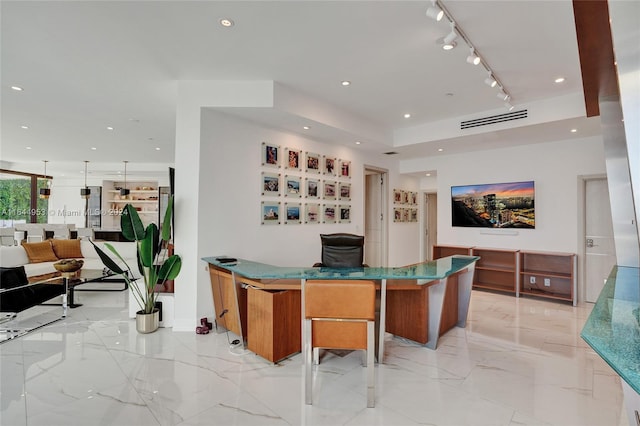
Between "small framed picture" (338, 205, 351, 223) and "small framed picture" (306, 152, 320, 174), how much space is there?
0.90 meters

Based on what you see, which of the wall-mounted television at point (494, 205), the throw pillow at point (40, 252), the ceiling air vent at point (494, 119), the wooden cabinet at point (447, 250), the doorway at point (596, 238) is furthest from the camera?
the wooden cabinet at point (447, 250)

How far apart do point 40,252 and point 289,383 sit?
250 inches

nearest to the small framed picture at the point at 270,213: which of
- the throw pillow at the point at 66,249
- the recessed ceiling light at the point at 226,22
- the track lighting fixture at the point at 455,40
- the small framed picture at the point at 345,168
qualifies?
the small framed picture at the point at 345,168

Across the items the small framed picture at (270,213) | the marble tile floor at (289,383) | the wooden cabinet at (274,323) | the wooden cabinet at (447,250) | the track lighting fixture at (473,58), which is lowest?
the marble tile floor at (289,383)

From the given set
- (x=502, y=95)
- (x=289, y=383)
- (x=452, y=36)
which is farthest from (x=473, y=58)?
(x=289, y=383)

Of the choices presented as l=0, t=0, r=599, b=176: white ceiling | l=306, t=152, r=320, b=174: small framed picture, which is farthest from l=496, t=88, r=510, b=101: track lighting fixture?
l=306, t=152, r=320, b=174: small framed picture

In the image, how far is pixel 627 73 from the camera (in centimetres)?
98

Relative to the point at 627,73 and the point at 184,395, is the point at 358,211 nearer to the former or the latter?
the point at 184,395

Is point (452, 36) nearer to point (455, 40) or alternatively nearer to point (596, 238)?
point (455, 40)

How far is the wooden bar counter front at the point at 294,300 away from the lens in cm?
282

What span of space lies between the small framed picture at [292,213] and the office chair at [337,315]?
107 inches

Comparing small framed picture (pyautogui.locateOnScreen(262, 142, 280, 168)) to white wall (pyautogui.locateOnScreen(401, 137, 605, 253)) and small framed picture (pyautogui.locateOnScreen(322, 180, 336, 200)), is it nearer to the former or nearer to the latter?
small framed picture (pyautogui.locateOnScreen(322, 180, 336, 200))

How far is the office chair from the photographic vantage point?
2332 millimetres

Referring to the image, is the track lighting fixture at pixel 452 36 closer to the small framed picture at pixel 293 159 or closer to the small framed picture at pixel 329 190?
the small framed picture at pixel 293 159
